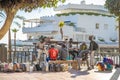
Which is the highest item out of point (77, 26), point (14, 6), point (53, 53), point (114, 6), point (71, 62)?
point (114, 6)

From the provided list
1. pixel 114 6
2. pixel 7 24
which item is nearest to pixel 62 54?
pixel 7 24

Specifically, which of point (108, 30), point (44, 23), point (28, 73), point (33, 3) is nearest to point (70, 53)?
point (28, 73)

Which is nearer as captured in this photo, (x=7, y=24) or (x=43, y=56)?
(x=7, y=24)

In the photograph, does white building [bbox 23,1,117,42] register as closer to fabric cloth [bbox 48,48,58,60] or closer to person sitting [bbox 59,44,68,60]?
person sitting [bbox 59,44,68,60]

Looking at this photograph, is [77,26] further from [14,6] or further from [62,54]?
[14,6]

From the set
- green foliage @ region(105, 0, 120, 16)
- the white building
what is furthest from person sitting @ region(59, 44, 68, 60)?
the white building

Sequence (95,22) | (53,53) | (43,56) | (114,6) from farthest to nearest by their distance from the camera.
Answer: (95,22) < (114,6) < (43,56) < (53,53)

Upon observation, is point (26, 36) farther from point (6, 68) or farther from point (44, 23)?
point (6, 68)

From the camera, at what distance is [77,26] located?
51000 mm

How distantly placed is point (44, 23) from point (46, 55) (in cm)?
3498

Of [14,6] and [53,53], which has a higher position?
[14,6]

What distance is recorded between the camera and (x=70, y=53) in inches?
709

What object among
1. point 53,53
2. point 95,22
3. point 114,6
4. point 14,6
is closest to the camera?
Answer: point 14,6

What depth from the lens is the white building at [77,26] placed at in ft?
159
